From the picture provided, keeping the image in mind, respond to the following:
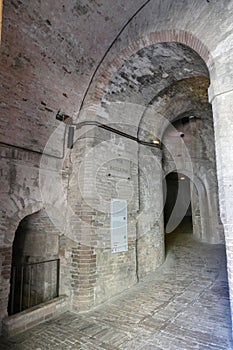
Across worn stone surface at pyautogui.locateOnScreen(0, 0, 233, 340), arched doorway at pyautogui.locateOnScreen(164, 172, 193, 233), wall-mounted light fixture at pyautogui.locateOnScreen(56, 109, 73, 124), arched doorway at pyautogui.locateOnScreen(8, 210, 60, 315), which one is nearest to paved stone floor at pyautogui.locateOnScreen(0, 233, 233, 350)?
worn stone surface at pyautogui.locateOnScreen(0, 0, 233, 340)

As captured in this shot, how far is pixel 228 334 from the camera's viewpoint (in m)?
3.01

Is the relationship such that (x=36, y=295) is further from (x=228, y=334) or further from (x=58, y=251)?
(x=228, y=334)

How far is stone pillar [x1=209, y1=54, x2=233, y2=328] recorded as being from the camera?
8.30 feet

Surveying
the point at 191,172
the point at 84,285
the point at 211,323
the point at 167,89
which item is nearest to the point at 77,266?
the point at 84,285

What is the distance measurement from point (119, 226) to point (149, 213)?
1320 millimetres

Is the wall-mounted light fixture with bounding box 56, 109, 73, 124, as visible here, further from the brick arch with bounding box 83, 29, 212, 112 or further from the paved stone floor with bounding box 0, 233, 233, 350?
the paved stone floor with bounding box 0, 233, 233, 350

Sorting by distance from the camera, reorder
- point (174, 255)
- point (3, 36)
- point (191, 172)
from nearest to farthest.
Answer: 1. point (3, 36)
2. point (174, 255)
3. point (191, 172)

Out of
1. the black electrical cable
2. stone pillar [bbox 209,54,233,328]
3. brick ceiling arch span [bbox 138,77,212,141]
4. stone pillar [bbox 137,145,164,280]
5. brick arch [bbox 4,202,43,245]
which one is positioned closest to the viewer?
stone pillar [bbox 209,54,233,328]

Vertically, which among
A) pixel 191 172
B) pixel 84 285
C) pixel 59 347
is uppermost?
pixel 191 172

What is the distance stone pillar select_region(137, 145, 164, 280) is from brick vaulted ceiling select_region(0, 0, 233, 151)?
2381 mm

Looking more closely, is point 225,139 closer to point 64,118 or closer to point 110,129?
point 110,129

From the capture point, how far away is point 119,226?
15.5ft

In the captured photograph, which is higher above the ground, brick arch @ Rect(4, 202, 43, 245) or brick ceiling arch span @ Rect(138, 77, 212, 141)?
brick ceiling arch span @ Rect(138, 77, 212, 141)

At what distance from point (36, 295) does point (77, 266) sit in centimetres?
127
